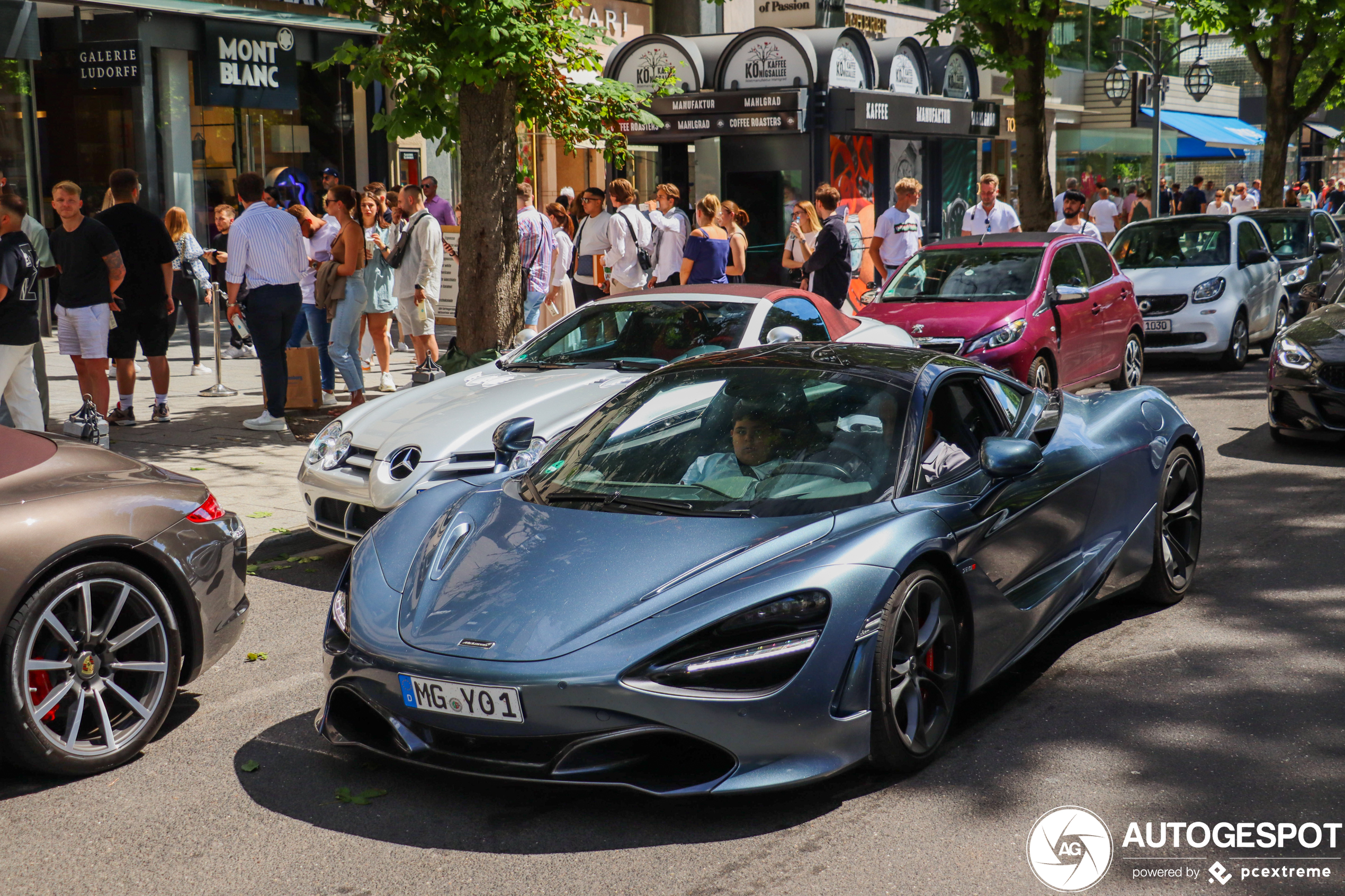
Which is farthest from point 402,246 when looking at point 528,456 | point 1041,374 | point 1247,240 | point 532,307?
point 1247,240

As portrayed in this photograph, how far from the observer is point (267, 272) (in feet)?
36.3

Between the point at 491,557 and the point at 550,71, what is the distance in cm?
806

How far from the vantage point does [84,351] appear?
10430 millimetres

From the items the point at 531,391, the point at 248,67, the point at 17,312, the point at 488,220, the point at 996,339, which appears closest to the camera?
the point at 531,391

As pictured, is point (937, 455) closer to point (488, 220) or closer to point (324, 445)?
point (324, 445)

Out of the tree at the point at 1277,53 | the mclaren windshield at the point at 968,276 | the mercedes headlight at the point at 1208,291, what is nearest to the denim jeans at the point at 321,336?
the mclaren windshield at the point at 968,276

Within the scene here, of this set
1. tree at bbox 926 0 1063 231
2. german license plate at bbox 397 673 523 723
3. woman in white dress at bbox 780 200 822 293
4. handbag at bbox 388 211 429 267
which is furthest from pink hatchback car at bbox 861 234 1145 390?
german license plate at bbox 397 673 523 723

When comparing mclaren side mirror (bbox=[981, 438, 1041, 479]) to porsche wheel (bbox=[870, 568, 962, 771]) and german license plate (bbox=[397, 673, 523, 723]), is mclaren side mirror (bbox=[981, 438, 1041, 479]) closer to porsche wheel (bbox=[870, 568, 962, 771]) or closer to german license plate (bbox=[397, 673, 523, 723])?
porsche wheel (bbox=[870, 568, 962, 771])

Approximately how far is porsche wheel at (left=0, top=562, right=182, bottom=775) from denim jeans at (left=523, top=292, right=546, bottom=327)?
921 cm

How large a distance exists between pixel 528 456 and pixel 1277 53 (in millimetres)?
26291

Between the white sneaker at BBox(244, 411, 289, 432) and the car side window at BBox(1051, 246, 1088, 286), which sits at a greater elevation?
the car side window at BBox(1051, 246, 1088, 286)

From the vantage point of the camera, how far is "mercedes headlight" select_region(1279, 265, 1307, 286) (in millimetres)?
17984

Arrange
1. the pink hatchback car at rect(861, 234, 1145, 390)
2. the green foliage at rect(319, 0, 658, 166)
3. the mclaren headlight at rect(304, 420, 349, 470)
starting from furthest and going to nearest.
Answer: the pink hatchback car at rect(861, 234, 1145, 390) → the green foliage at rect(319, 0, 658, 166) → the mclaren headlight at rect(304, 420, 349, 470)

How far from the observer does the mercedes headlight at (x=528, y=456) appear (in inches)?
245
